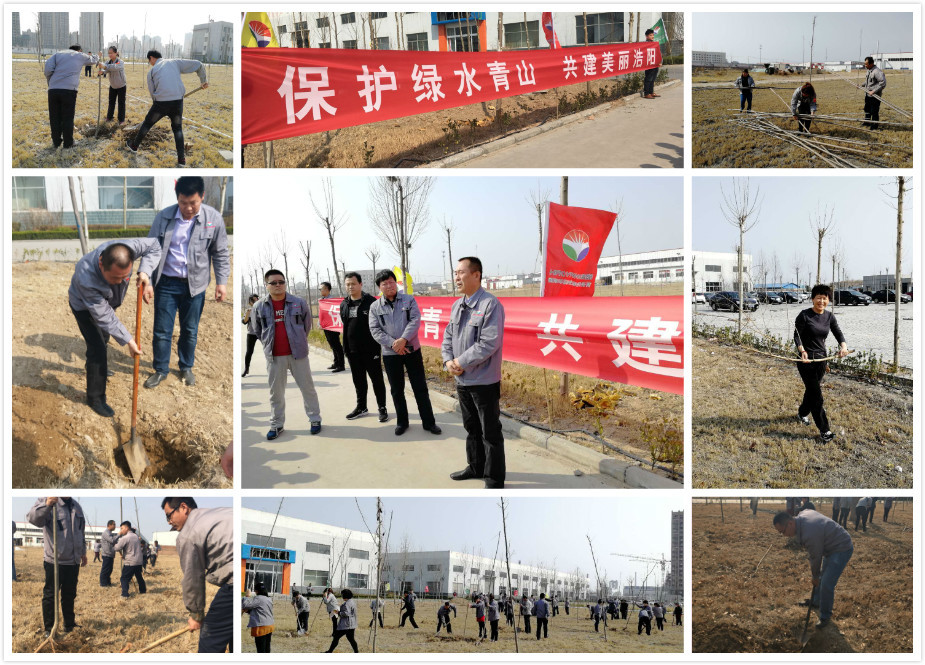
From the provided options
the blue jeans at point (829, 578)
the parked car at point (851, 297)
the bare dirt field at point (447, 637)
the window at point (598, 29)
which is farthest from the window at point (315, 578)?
the window at point (598, 29)

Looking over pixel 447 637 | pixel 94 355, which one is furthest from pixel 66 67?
pixel 447 637

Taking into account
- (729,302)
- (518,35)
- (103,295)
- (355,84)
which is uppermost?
(518,35)

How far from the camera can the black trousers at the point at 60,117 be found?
161 inches

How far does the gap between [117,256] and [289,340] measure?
138cm

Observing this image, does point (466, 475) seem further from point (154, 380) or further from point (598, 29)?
point (598, 29)

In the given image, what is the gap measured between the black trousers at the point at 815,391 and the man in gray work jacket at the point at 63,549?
5.53 meters

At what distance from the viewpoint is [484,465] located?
3828mm

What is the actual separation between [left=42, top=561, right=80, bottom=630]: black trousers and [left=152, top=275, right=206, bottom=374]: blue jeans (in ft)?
4.87

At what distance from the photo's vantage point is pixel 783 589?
3650 millimetres

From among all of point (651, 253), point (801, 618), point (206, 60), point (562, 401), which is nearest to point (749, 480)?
point (801, 618)

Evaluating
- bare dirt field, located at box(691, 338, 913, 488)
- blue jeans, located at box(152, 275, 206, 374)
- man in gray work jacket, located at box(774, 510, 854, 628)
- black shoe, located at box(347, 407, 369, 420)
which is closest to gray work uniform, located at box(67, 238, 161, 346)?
blue jeans, located at box(152, 275, 206, 374)

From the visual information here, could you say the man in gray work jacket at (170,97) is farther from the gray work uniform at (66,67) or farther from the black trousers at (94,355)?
the black trousers at (94,355)

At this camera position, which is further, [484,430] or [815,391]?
[815,391]

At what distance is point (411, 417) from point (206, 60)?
3.56m
